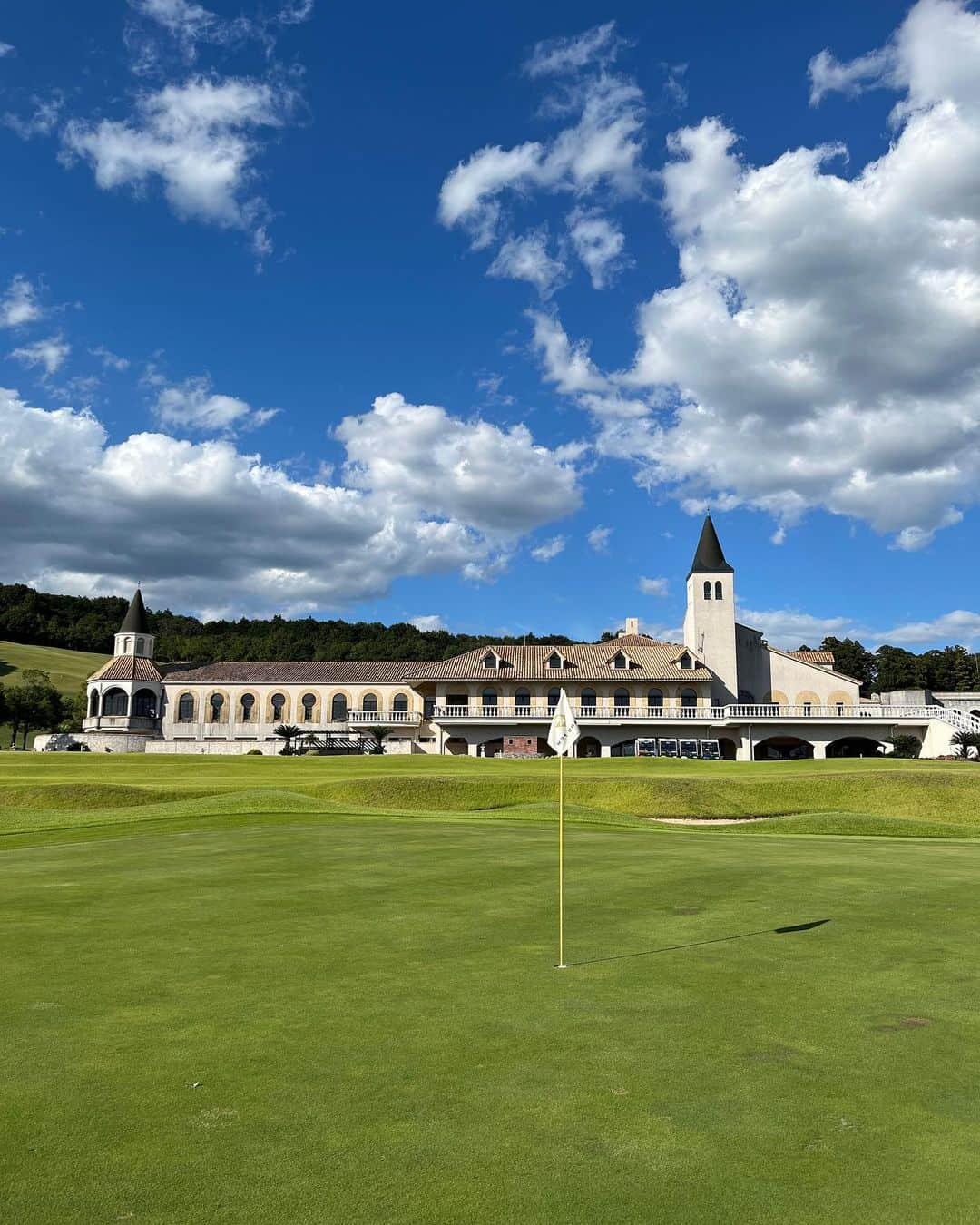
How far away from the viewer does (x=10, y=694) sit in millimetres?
94188

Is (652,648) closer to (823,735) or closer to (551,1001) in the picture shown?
(823,735)

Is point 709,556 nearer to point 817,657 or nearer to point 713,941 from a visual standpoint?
point 817,657

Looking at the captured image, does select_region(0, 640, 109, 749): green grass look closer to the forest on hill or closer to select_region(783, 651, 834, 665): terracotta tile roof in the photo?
the forest on hill

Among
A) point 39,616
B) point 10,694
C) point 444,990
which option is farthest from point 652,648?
point 39,616

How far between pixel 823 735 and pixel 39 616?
5596 inches

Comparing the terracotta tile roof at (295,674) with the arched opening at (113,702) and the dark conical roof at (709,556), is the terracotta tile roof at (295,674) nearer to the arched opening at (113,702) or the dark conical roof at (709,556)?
the arched opening at (113,702)

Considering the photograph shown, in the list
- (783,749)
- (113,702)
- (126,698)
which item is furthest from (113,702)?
(783,749)

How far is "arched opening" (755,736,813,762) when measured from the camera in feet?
258

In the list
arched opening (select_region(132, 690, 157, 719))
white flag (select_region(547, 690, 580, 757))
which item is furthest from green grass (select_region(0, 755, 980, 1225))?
arched opening (select_region(132, 690, 157, 719))

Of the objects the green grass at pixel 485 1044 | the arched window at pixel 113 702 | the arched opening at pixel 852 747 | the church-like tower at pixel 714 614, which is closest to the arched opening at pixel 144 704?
the arched window at pixel 113 702

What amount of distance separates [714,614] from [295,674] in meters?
41.3

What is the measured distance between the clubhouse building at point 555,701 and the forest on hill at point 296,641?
41.5 metres

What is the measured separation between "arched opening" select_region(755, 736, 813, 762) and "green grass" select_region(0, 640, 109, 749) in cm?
8566

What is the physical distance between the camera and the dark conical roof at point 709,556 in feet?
288
